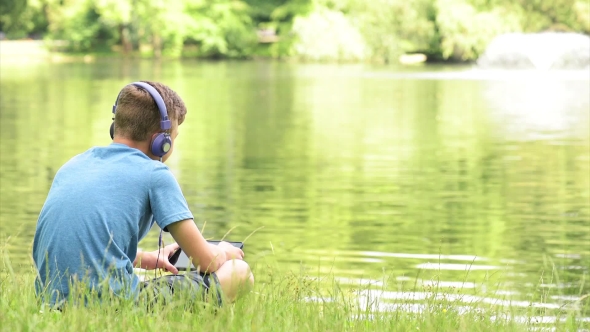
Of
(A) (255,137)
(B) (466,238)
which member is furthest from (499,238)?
(A) (255,137)

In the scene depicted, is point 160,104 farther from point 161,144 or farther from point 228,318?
point 228,318

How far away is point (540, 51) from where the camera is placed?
49.4 metres

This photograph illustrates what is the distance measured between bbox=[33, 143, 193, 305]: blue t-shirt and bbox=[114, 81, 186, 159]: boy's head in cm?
8

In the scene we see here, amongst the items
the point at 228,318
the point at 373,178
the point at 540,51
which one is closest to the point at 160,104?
the point at 228,318

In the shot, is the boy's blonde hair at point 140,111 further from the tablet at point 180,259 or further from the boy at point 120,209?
the tablet at point 180,259

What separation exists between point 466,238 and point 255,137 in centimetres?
952

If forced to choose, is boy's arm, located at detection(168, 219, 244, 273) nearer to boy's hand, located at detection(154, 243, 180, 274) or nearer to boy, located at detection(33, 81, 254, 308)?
boy, located at detection(33, 81, 254, 308)

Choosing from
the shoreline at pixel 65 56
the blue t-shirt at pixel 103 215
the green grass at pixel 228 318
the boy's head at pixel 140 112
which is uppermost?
the boy's head at pixel 140 112

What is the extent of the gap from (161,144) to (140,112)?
127 millimetres

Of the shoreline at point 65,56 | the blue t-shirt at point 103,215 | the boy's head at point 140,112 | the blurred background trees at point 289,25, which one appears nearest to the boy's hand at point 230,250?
the blue t-shirt at point 103,215

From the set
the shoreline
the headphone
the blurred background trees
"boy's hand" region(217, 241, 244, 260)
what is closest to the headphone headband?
the headphone

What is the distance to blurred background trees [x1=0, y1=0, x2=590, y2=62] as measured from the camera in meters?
51.8

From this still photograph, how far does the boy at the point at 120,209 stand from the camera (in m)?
3.78

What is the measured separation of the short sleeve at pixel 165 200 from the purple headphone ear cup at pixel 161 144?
9cm
